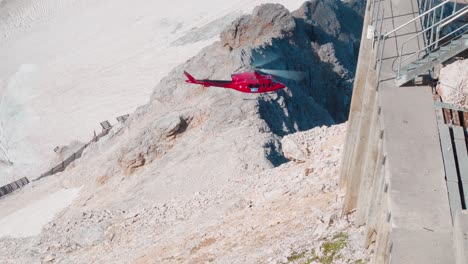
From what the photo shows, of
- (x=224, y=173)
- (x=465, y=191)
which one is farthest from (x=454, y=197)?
(x=224, y=173)

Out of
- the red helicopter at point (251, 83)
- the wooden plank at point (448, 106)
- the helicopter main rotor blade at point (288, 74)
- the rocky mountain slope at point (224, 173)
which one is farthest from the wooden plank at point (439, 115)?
the helicopter main rotor blade at point (288, 74)

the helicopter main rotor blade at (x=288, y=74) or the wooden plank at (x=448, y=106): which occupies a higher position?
the wooden plank at (x=448, y=106)

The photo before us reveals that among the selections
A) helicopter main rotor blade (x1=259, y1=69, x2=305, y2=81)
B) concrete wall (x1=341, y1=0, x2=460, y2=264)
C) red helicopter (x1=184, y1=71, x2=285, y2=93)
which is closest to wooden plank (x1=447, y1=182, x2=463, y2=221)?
concrete wall (x1=341, y1=0, x2=460, y2=264)

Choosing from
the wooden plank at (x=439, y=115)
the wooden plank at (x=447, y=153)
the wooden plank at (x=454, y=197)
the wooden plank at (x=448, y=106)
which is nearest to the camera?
the wooden plank at (x=454, y=197)

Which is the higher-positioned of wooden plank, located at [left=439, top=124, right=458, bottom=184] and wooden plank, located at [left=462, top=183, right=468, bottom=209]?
wooden plank, located at [left=439, top=124, right=458, bottom=184]

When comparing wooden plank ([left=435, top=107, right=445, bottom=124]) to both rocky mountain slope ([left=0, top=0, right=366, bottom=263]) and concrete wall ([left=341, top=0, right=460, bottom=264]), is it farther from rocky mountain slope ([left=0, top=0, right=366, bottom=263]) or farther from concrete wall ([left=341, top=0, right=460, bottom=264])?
rocky mountain slope ([left=0, top=0, right=366, bottom=263])

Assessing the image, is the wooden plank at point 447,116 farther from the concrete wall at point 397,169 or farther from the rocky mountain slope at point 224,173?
the rocky mountain slope at point 224,173

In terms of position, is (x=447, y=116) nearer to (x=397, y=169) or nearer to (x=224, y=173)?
(x=397, y=169)
